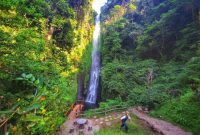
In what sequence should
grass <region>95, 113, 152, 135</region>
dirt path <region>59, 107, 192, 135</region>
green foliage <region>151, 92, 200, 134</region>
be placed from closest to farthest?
dirt path <region>59, 107, 192, 135</region>, green foliage <region>151, 92, 200, 134</region>, grass <region>95, 113, 152, 135</region>

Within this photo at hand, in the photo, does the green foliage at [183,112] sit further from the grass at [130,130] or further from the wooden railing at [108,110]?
the wooden railing at [108,110]

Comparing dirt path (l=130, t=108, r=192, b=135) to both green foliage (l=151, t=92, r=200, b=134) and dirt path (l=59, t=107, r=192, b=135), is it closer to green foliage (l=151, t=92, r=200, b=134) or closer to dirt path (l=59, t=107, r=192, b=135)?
dirt path (l=59, t=107, r=192, b=135)

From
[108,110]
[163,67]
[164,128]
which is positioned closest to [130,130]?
[164,128]

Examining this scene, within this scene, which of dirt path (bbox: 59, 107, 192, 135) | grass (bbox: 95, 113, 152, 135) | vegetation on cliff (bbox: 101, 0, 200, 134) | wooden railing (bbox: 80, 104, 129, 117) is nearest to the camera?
dirt path (bbox: 59, 107, 192, 135)

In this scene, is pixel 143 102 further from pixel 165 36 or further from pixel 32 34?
pixel 32 34

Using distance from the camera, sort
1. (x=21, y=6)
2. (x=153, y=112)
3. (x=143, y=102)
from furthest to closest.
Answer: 1. (x=143, y=102)
2. (x=153, y=112)
3. (x=21, y=6)

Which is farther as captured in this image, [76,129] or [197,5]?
[197,5]

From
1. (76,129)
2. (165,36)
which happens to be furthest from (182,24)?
(76,129)

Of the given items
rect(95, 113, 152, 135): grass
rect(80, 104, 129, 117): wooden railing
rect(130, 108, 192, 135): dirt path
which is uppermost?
rect(80, 104, 129, 117): wooden railing

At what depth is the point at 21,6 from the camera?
6.33m

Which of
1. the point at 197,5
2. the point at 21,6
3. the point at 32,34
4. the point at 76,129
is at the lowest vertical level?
the point at 76,129

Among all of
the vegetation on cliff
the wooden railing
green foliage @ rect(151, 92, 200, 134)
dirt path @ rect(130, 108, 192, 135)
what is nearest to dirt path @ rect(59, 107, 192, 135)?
dirt path @ rect(130, 108, 192, 135)

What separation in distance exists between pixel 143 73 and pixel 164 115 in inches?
248

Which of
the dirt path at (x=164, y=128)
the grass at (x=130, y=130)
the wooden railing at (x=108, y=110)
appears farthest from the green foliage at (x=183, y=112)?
the wooden railing at (x=108, y=110)
